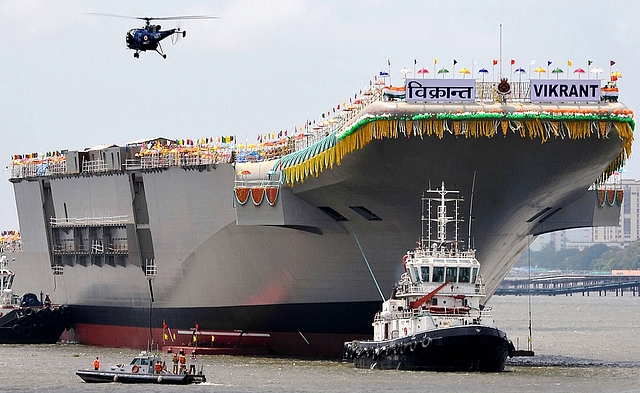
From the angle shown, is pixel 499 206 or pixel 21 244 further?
pixel 21 244

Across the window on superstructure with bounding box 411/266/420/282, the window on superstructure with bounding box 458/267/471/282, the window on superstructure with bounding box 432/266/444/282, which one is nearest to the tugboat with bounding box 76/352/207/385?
the window on superstructure with bounding box 411/266/420/282

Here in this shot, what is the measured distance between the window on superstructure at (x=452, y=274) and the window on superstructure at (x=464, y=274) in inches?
5.4

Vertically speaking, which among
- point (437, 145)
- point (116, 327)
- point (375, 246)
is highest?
point (437, 145)

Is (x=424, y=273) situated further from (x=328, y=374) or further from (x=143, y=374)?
(x=143, y=374)

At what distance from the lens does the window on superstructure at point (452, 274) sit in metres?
54.5

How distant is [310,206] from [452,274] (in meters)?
9.82

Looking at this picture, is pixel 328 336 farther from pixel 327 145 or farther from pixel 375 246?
pixel 327 145

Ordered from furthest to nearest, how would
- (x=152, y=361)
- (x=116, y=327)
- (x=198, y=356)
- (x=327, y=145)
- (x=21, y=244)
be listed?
(x=21, y=244) → (x=116, y=327) → (x=198, y=356) → (x=327, y=145) → (x=152, y=361)

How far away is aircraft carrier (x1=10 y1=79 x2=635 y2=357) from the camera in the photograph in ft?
185

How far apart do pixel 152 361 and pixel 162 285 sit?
19.7 m

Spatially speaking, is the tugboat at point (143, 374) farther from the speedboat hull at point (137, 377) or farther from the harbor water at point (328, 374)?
the harbor water at point (328, 374)

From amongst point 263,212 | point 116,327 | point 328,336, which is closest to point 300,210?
point 263,212

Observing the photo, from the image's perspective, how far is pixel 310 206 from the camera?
62.8m

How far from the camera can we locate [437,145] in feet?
185
